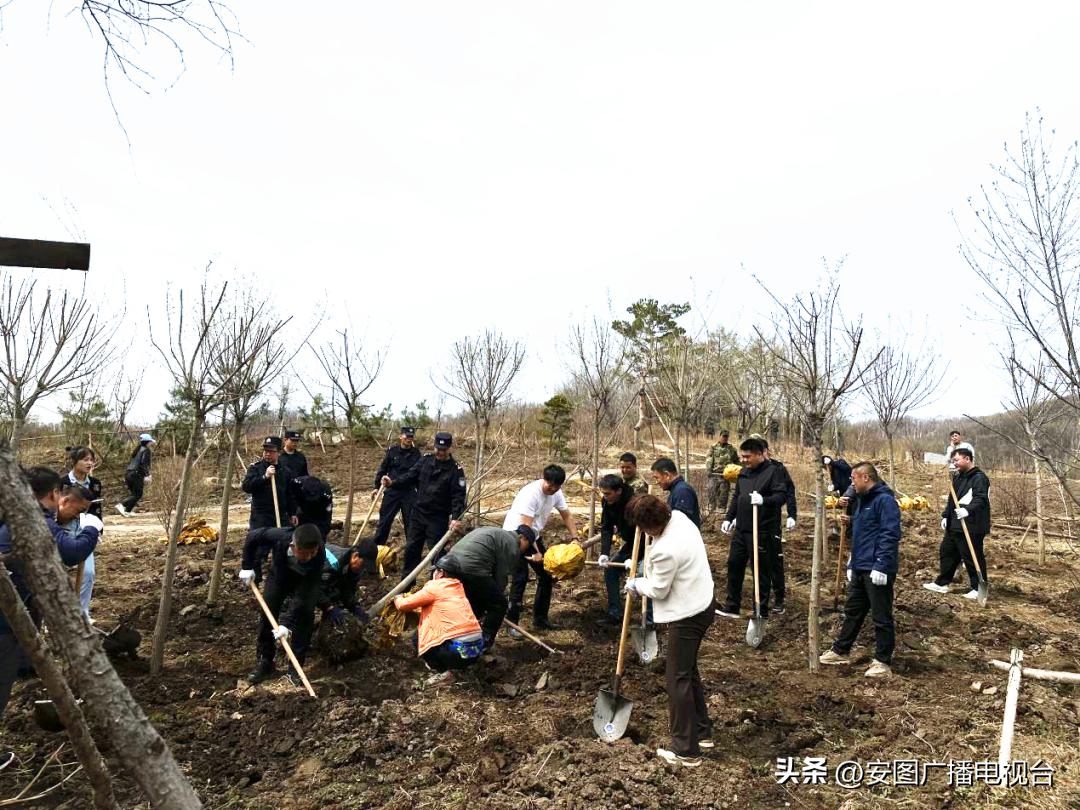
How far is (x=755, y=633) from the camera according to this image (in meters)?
6.04

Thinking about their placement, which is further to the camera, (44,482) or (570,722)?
(570,722)

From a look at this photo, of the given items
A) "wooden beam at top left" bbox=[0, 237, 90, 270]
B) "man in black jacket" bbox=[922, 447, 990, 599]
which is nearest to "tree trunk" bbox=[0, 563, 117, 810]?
"wooden beam at top left" bbox=[0, 237, 90, 270]

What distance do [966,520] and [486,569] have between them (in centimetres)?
594

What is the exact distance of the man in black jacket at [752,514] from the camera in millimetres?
6781

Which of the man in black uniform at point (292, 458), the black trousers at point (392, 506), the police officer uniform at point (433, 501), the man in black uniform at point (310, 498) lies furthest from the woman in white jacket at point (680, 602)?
the black trousers at point (392, 506)

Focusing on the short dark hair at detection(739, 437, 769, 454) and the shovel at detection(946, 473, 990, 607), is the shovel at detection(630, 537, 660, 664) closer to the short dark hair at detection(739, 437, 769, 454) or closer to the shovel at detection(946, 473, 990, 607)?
the short dark hair at detection(739, 437, 769, 454)

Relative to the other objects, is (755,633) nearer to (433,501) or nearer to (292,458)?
(433,501)

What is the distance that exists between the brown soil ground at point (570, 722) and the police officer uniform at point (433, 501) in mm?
1715

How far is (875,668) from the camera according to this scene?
5320 mm

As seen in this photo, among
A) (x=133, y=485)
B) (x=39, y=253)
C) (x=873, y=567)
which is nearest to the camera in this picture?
(x=39, y=253)

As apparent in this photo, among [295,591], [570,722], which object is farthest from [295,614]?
[570,722]

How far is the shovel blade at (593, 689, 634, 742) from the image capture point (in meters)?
4.25

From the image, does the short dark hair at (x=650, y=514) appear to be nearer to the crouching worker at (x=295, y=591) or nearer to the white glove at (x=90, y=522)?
the crouching worker at (x=295, y=591)

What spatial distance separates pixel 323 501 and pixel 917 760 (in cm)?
585
